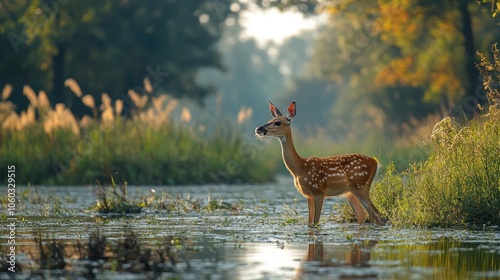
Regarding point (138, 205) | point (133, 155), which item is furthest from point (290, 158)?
point (133, 155)

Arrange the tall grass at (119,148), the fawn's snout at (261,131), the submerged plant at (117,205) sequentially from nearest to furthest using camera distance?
the fawn's snout at (261,131), the submerged plant at (117,205), the tall grass at (119,148)

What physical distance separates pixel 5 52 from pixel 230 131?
1531 centimetres

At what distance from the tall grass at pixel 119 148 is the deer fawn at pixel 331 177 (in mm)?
13034

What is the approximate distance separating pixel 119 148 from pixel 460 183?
1672cm

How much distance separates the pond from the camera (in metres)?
10.8

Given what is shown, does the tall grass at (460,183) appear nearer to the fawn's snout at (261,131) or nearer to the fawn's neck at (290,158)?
the fawn's neck at (290,158)

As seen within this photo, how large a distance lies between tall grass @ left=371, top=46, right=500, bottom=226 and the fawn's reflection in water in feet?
7.10

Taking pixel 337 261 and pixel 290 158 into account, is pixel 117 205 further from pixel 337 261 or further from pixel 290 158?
pixel 337 261

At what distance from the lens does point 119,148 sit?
3108cm

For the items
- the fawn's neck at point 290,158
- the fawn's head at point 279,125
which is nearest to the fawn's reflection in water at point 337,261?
the fawn's neck at point 290,158

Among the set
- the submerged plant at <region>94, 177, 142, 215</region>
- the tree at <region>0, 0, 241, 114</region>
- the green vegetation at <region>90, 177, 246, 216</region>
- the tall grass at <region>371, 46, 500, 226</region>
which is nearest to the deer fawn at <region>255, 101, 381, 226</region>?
the tall grass at <region>371, 46, 500, 226</region>

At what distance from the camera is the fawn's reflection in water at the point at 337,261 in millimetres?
10617

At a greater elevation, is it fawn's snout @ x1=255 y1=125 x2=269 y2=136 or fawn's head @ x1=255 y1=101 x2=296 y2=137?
fawn's head @ x1=255 y1=101 x2=296 y2=137

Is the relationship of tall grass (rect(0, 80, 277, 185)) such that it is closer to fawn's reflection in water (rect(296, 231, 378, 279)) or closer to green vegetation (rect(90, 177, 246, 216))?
green vegetation (rect(90, 177, 246, 216))
